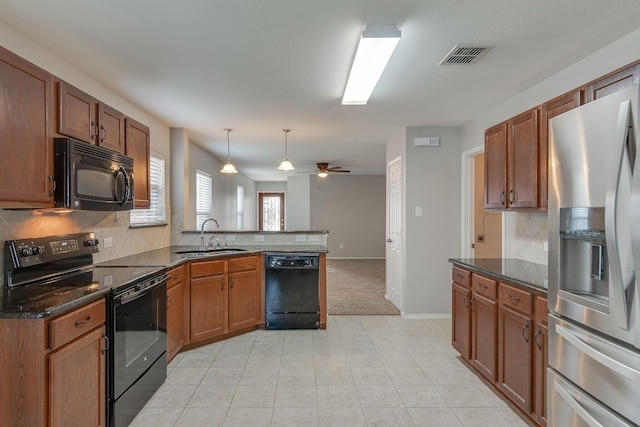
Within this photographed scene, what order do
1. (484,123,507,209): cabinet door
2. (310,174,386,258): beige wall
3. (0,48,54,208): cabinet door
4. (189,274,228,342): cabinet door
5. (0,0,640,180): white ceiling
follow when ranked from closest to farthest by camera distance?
1. (0,48,54,208): cabinet door
2. (0,0,640,180): white ceiling
3. (484,123,507,209): cabinet door
4. (189,274,228,342): cabinet door
5. (310,174,386,258): beige wall

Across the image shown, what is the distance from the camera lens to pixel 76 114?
2.23 meters

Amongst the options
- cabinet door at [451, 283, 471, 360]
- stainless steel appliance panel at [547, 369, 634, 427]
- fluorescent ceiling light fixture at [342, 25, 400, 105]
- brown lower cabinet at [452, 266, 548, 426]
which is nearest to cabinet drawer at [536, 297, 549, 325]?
brown lower cabinet at [452, 266, 548, 426]

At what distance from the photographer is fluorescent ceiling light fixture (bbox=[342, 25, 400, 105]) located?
6.73ft

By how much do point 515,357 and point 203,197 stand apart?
526 centimetres

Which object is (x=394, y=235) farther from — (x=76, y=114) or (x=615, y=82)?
(x=76, y=114)

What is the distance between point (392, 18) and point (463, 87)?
1.40 m

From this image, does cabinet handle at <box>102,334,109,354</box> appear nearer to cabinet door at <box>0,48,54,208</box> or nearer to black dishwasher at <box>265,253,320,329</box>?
cabinet door at <box>0,48,54,208</box>

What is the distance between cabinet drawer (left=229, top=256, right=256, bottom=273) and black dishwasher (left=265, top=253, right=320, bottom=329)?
160mm

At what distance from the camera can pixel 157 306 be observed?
8.68ft

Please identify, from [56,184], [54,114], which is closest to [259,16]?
[54,114]

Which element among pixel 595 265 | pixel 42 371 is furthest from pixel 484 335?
pixel 42 371

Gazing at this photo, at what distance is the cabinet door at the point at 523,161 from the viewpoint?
2516 millimetres

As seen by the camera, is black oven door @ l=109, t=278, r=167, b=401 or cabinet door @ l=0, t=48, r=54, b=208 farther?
black oven door @ l=109, t=278, r=167, b=401

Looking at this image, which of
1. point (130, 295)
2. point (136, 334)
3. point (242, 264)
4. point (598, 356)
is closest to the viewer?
point (598, 356)
